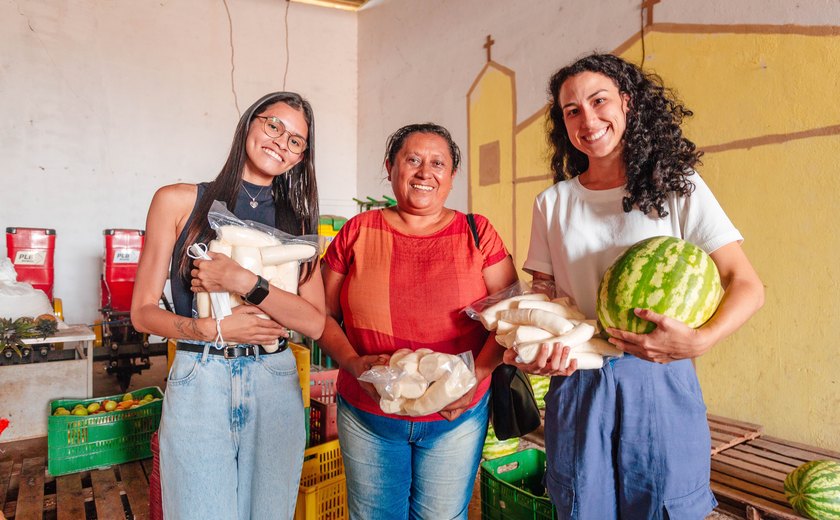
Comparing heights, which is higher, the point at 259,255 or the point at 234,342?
the point at 259,255

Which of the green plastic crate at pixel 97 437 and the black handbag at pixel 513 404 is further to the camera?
the green plastic crate at pixel 97 437

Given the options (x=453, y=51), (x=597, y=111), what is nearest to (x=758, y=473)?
(x=597, y=111)

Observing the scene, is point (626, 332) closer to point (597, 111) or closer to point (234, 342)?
point (597, 111)

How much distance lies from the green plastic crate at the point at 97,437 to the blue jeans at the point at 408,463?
2.38m

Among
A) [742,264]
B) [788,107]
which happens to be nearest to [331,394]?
[742,264]

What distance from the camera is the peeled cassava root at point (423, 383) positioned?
4.43ft

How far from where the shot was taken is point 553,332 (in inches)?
47.1

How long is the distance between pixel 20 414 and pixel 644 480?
3.90 meters

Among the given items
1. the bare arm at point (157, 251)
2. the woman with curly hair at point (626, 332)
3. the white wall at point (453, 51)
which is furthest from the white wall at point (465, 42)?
the bare arm at point (157, 251)

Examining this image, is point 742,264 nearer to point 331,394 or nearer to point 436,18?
point 331,394

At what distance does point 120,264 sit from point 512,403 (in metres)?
5.22

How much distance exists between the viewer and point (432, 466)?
155 cm

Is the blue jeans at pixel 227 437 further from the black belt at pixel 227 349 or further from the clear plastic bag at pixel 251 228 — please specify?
the clear plastic bag at pixel 251 228

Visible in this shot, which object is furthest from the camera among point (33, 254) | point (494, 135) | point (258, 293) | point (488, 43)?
point (33, 254)
